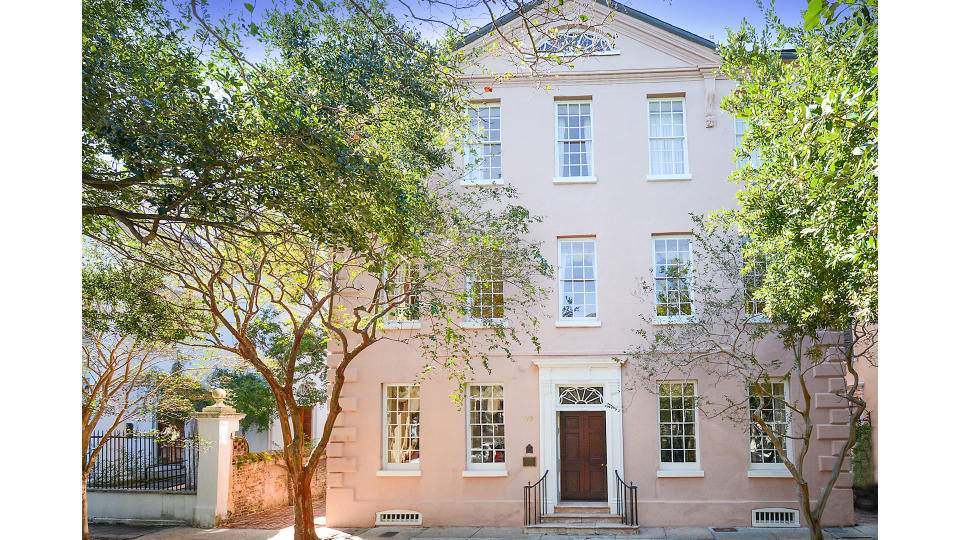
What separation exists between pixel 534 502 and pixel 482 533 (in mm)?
880

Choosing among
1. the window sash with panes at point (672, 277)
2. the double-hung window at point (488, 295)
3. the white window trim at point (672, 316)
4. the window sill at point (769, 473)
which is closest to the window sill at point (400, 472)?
the double-hung window at point (488, 295)

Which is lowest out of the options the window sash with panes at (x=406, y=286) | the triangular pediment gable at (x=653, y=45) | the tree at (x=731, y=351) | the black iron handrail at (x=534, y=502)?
the black iron handrail at (x=534, y=502)

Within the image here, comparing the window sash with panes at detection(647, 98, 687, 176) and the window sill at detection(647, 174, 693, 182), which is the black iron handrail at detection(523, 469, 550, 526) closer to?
the window sill at detection(647, 174, 693, 182)

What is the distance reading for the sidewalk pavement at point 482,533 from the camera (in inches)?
367

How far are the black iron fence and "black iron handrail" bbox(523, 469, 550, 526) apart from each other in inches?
193

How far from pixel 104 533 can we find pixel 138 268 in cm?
A: 404

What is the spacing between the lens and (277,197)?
4930 millimetres

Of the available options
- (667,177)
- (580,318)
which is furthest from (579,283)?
(667,177)

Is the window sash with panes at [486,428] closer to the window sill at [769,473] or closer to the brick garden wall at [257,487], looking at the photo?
the window sill at [769,473]

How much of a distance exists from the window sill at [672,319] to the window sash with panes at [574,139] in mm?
2455

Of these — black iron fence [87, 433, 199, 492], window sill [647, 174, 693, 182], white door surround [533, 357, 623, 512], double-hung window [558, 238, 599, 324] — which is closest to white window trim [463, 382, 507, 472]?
white door surround [533, 357, 623, 512]

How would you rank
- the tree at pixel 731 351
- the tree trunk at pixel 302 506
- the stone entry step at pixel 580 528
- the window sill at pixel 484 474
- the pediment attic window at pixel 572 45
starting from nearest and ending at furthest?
the pediment attic window at pixel 572 45 → the tree trunk at pixel 302 506 → the stone entry step at pixel 580 528 → the tree at pixel 731 351 → the window sill at pixel 484 474
